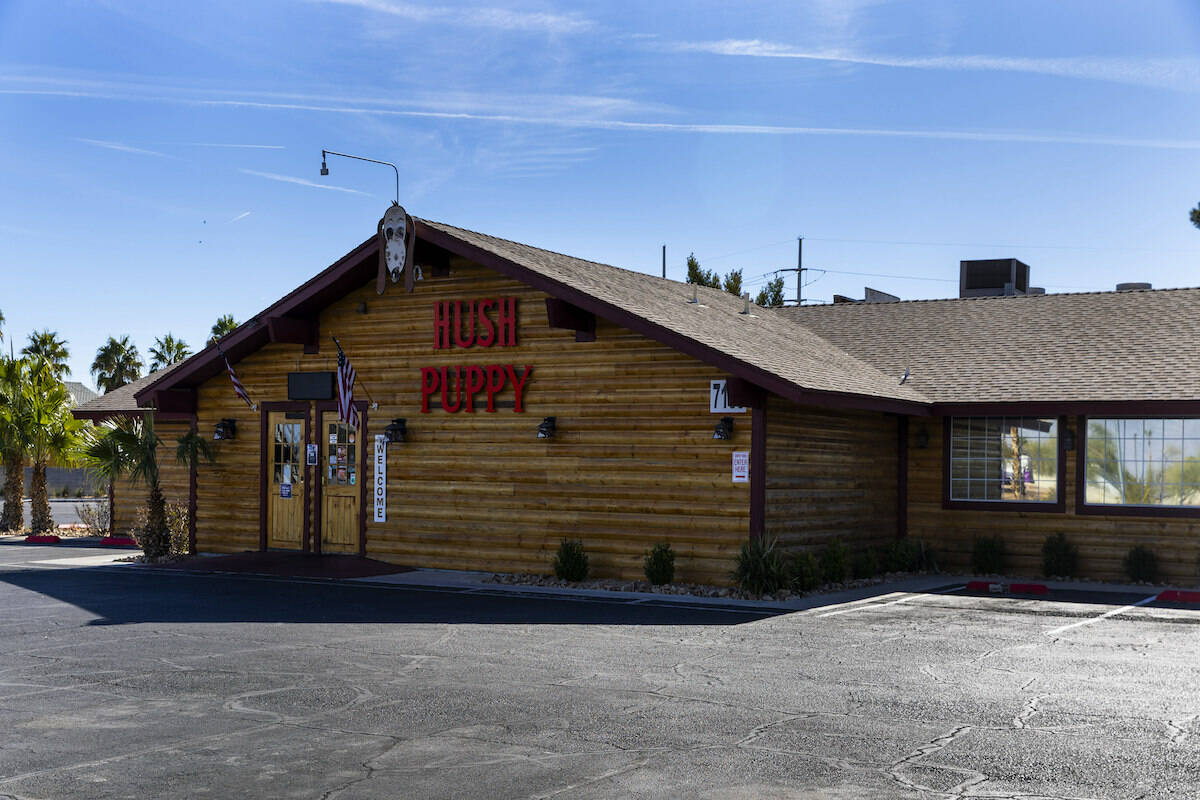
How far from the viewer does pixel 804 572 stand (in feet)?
56.0

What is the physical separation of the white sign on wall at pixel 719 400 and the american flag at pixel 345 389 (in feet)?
21.5

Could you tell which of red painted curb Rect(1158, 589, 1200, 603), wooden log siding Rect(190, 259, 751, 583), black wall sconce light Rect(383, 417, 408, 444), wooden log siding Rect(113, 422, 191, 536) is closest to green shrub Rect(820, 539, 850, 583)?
wooden log siding Rect(190, 259, 751, 583)

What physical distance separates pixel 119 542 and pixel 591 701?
2101 cm

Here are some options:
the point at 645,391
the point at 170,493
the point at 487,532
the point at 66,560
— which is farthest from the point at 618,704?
the point at 170,493

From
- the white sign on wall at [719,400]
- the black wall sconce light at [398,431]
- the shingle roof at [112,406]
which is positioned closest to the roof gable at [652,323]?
the white sign on wall at [719,400]

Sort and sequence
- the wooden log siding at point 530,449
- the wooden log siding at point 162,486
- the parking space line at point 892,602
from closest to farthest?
the parking space line at point 892,602, the wooden log siding at point 530,449, the wooden log siding at point 162,486

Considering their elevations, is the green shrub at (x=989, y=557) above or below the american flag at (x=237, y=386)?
below

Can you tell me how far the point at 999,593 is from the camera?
57.8ft

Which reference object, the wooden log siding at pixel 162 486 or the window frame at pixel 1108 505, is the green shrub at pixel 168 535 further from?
the window frame at pixel 1108 505

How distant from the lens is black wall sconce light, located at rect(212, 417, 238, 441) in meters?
22.6

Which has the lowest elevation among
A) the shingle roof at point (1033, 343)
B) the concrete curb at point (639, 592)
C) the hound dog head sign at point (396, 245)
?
the concrete curb at point (639, 592)

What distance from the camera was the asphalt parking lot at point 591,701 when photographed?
719 centimetres

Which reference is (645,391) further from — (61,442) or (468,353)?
(61,442)

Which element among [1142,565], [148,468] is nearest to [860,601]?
[1142,565]
